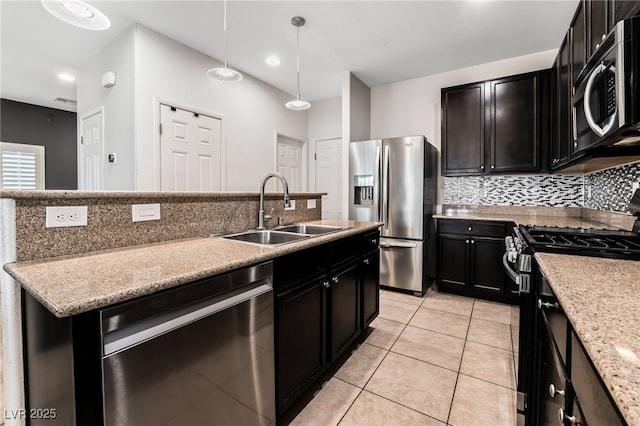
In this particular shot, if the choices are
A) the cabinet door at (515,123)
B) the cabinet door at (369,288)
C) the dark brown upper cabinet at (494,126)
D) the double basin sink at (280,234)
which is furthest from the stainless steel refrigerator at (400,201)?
the double basin sink at (280,234)

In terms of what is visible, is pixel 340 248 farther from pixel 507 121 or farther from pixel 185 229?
pixel 507 121

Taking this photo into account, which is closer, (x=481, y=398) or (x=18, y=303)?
(x=18, y=303)

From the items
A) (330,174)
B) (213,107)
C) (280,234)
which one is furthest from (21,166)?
(280,234)

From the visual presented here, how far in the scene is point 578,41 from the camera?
2.02 m

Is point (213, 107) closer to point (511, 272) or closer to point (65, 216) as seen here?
point (65, 216)

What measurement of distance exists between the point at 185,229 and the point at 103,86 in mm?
2853

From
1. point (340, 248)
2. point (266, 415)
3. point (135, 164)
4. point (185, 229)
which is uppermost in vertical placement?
point (135, 164)

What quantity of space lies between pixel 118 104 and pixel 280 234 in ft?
8.24

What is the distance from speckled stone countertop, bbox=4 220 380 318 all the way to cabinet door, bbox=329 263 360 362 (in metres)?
0.52

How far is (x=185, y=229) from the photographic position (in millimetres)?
1628

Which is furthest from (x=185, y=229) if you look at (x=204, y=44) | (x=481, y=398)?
(x=204, y=44)

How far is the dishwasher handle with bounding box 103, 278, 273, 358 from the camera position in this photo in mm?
800

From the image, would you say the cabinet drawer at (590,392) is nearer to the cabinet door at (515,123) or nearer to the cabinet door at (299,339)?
the cabinet door at (299,339)

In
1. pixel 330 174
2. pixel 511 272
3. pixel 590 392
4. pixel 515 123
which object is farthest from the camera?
pixel 330 174
